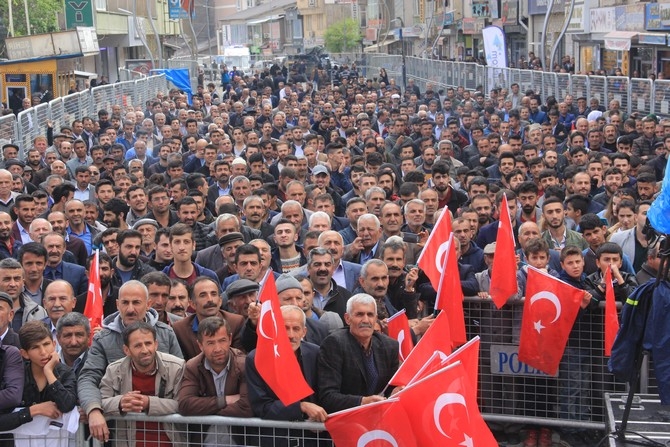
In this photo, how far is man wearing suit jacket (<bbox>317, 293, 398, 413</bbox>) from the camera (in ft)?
22.6

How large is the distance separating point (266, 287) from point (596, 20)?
121 feet

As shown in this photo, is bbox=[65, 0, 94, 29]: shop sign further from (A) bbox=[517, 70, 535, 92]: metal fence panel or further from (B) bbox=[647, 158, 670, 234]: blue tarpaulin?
(B) bbox=[647, 158, 670, 234]: blue tarpaulin

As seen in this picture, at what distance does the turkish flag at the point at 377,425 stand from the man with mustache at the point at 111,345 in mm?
1269

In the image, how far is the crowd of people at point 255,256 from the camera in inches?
264

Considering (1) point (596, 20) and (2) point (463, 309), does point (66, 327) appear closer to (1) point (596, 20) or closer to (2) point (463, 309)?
(2) point (463, 309)

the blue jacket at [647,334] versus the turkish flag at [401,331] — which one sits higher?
the blue jacket at [647,334]

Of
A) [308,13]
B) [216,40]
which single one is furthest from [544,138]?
[216,40]

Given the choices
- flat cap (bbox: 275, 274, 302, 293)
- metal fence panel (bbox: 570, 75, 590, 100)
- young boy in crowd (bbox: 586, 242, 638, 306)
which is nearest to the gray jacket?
flat cap (bbox: 275, 274, 302, 293)

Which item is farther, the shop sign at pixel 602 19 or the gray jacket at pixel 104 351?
the shop sign at pixel 602 19

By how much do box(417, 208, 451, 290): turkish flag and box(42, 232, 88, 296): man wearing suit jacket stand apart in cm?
277

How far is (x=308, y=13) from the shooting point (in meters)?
120

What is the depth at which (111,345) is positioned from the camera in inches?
284

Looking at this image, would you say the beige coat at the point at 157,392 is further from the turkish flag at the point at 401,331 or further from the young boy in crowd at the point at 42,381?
the turkish flag at the point at 401,331

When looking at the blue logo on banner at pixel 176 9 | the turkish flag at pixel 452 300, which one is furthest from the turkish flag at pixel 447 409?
the blue logo on banner at pixel 176 9
